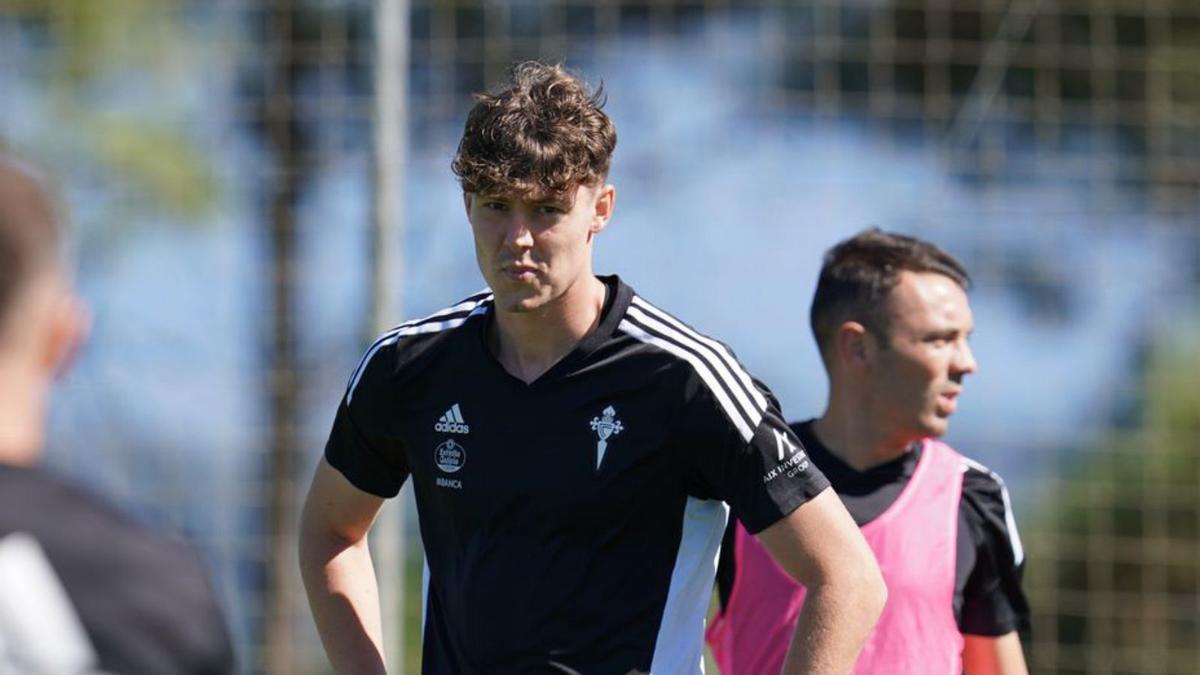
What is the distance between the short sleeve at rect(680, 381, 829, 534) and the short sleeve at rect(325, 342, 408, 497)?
2.18 feet

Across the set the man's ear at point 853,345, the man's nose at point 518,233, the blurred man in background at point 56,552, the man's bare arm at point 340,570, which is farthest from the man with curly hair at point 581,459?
the blurred man in background at point 56,552

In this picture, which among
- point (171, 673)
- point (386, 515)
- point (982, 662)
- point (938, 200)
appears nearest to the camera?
point (171, 673)

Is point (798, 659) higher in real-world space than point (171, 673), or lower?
lower

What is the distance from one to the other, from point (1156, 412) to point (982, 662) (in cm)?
531

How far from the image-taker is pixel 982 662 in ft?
14.7

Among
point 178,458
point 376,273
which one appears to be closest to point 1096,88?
point 376,273

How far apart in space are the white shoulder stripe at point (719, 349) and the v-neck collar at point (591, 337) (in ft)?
0.15

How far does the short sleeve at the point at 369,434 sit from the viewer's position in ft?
12.7

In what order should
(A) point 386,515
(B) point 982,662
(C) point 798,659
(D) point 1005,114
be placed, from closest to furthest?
(C) point 798,659, (B) point 982,662, (A) point 386,515, (D) point 1005,114

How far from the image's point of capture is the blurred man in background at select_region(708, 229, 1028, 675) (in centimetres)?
433

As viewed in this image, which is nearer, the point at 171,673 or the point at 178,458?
the point at 171,673

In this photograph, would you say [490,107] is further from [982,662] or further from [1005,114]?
[1005,114]

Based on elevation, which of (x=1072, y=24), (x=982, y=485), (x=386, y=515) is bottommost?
(x=386, y=515)

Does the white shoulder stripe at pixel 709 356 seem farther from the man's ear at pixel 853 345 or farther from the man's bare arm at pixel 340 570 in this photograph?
the man's ear at pixel 853 345
